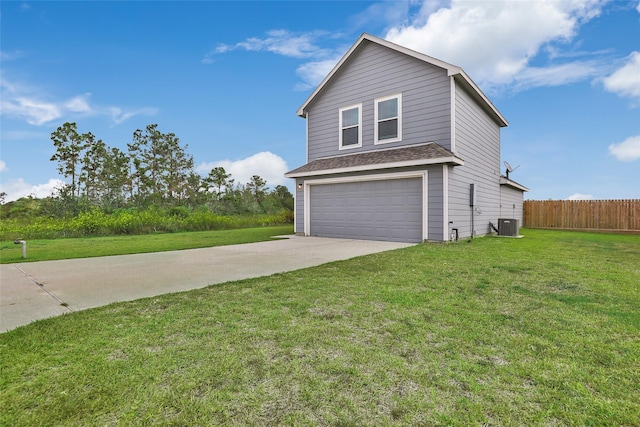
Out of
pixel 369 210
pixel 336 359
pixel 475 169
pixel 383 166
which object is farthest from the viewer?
pixel 475 169

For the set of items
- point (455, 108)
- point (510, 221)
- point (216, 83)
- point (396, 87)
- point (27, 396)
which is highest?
point (216, 83)

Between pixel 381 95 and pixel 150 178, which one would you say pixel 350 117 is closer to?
pixel 381 95

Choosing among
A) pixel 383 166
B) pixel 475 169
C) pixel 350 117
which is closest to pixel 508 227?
pixel 475 169

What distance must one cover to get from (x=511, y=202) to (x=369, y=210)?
31.4 ft

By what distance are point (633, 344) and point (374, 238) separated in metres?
7.65

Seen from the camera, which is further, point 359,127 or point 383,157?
point 359,127

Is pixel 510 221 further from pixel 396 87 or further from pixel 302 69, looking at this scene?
pixel 302 69

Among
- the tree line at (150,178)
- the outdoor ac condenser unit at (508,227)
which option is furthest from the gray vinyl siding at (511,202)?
the tree line at (150,178)

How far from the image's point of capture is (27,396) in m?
1.67

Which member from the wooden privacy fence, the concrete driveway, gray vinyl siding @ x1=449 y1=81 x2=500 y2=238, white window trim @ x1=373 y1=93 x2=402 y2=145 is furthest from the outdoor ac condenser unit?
the concrete driveway

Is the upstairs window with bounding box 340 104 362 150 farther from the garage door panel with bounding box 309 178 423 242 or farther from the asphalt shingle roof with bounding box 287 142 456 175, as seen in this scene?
the garage door panel with bounding box 309 178 423 242

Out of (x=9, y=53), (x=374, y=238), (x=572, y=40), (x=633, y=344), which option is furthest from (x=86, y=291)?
(x=572, y=40)

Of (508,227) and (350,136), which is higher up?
(350,136)

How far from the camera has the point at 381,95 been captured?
10297 mm
